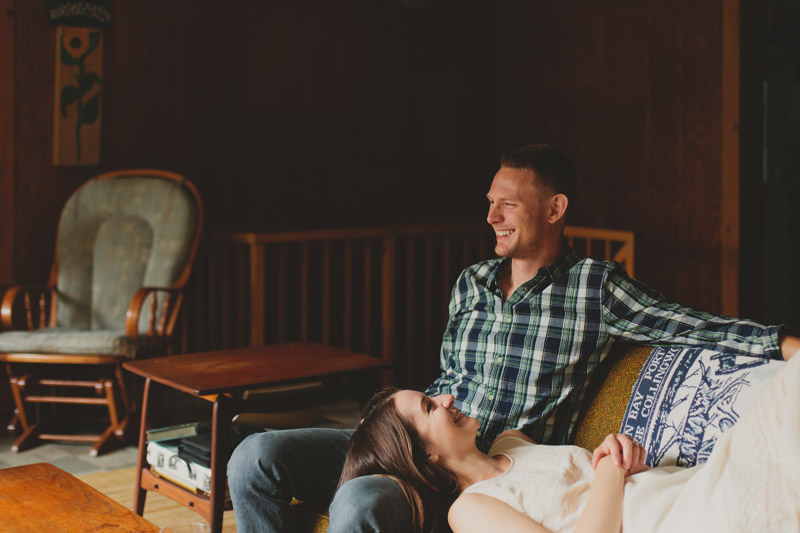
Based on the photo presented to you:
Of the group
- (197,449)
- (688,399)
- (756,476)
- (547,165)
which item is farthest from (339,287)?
(756,476)

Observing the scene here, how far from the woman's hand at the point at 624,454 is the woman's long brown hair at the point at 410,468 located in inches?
13.7

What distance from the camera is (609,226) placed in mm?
5539

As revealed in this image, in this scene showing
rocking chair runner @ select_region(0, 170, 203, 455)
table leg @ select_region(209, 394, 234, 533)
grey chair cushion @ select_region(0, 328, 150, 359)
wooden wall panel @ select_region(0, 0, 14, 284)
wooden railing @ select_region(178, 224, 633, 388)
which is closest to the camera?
table leg @ select_region(209, 394, 234, 533)

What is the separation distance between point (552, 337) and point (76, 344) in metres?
2.47

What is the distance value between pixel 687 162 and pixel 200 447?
338 centimetres

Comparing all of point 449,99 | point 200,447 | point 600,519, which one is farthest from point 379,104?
point 600,519

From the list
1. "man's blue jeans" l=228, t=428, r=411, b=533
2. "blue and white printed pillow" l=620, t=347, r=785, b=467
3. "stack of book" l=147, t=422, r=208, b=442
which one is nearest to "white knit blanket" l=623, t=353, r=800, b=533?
"blue and white printed pillow" l=620, t=347, r=785, b=467

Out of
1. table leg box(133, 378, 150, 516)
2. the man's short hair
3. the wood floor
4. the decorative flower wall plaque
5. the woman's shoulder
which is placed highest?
the decorative flower wall plaque

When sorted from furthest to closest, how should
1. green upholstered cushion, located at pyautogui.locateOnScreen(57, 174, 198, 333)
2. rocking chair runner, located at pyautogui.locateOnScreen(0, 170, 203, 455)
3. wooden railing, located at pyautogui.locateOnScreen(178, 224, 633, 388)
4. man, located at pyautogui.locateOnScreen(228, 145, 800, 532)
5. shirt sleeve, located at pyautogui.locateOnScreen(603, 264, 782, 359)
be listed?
wooden railing, located at pyautogui.locateOnScreen(178, 224, 633, 388) < green upholstered cushion, located at pyautogui.locateOnScreen(57, 174, 198, 333) < rocking chair runner, located at pyautogui.locateOnScreen(0, 170, 203, 455) < man, located at pyautogui.locateOnScreen(228, 145, 800, 532) < shirt sleeve, located at pyautogui.locateOnScreen(603, 264, 782, 359)

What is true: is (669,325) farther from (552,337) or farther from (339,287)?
(339,287)

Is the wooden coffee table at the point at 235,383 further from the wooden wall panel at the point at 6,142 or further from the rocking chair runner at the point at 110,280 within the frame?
the wooden wall panel at the point at 6,142

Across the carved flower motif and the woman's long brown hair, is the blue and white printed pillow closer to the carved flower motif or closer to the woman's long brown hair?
the woman's long brown hair

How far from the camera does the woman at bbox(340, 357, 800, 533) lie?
1.47m

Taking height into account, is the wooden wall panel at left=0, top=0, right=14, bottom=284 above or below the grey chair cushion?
above
